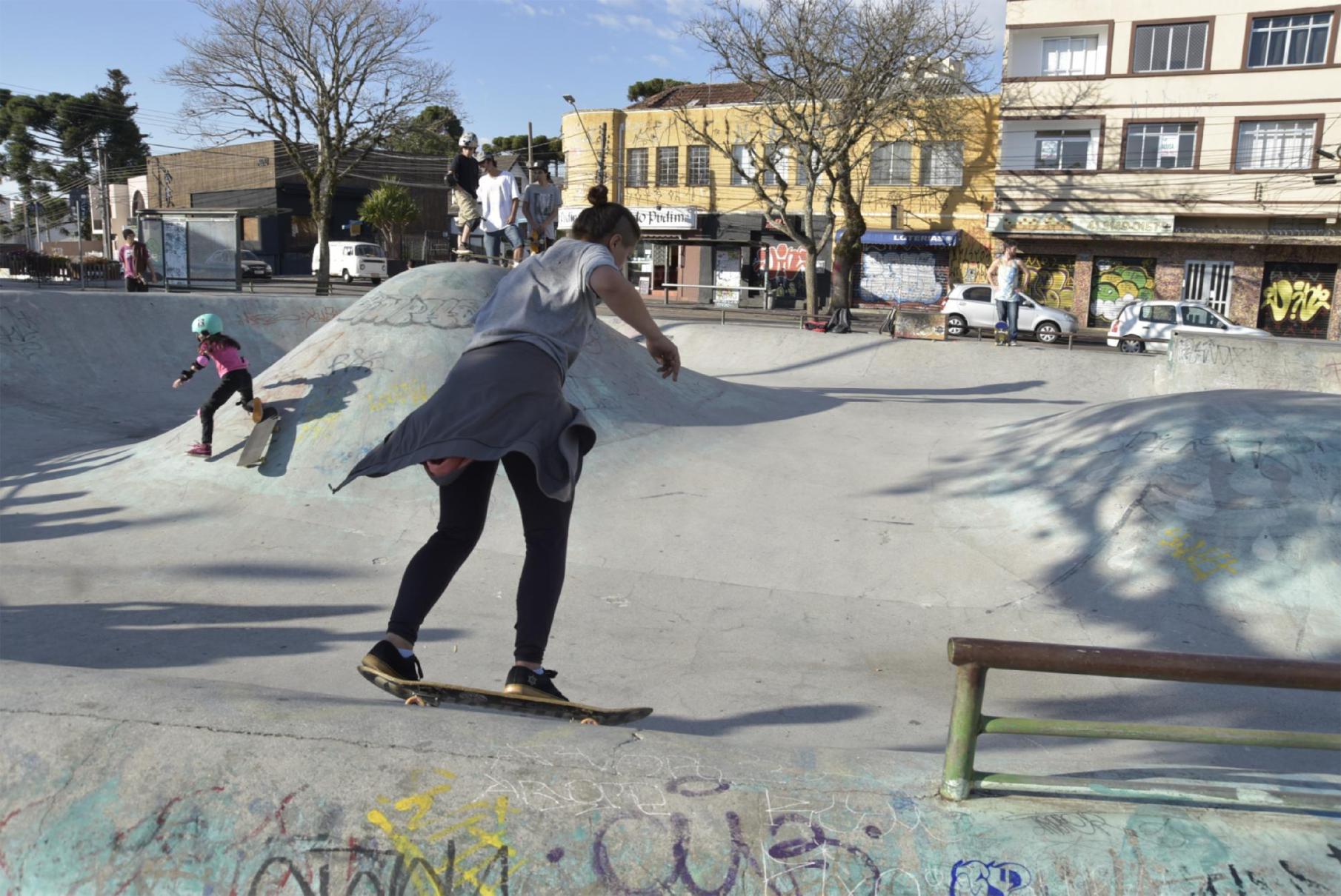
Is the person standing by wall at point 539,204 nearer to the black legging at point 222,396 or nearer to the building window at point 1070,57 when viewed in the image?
the black legging at point 222,396

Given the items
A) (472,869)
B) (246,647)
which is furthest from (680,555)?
(472,869)

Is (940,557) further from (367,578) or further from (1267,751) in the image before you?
(367,578)

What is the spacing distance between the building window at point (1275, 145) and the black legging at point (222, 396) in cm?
3283

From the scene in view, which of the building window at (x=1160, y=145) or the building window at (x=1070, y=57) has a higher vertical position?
the building window at (x=1070, y=57)

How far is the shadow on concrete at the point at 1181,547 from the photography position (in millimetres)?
4067

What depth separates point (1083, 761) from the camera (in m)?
3.18

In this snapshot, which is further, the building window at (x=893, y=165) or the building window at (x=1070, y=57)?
the building window at (x=893, y=165)

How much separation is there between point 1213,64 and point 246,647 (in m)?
35.1

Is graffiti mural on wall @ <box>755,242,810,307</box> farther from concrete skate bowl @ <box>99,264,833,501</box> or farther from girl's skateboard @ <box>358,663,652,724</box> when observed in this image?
girl's skateboard @ <box>358,663,652,724</box>

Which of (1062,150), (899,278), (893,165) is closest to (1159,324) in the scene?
(1062,150)

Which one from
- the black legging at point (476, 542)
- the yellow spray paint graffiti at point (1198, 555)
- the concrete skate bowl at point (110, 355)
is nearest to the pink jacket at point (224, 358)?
the concrete skate bowl at point (110, 355)

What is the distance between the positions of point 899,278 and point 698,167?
9798 mm

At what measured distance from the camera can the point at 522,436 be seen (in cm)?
259

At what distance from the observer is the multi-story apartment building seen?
29.6 m
